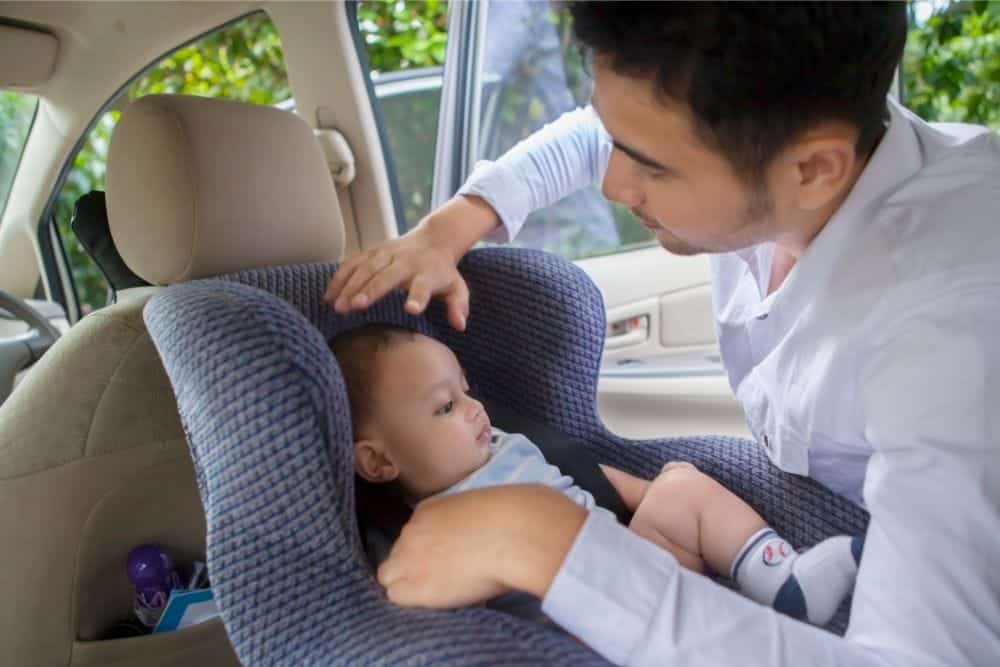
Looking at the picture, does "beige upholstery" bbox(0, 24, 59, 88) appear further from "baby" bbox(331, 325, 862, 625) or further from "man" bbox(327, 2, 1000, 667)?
"man" bbox(327, 2, 1000, 667)

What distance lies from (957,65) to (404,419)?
170 cm

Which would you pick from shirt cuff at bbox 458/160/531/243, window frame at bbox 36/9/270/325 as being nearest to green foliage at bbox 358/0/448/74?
window frame at bbox 36/9/270/325

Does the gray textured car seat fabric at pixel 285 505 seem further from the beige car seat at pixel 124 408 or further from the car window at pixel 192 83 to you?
the car window at pixel 192 83

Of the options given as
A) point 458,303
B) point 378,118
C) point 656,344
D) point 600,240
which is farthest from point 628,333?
point 458,303

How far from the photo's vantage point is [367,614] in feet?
2.86

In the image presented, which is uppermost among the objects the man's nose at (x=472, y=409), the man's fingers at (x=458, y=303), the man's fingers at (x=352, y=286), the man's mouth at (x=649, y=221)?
the man's mouth at (x=649, y=221)

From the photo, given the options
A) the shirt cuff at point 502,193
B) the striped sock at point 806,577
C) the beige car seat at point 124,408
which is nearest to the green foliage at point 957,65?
the shirt cuff at point 502,193

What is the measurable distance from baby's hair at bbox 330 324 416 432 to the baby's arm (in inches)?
16.4

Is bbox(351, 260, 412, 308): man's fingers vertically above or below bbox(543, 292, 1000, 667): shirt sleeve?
above

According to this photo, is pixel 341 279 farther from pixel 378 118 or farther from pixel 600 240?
pixel 600 240

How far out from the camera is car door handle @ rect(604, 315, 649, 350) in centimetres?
241

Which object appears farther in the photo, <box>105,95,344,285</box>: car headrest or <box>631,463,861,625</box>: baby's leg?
<box>105,95,344,285</box>: car headrest

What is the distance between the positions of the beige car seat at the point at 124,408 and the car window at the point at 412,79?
1.19m

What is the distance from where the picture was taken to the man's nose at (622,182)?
944mm
